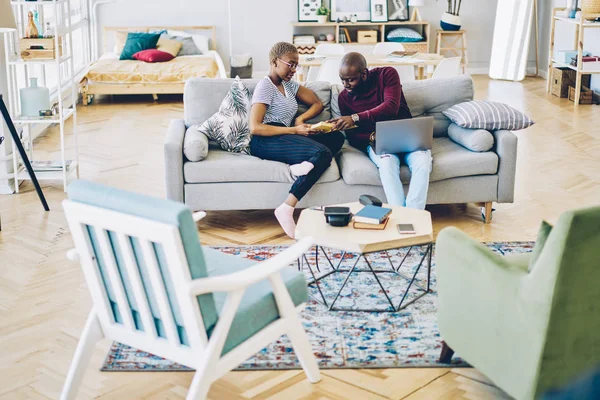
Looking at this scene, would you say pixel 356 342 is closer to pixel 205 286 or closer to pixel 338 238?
pixel 338 238

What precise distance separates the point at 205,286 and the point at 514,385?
45.8 inches

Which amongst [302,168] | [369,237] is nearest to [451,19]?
[302,168]

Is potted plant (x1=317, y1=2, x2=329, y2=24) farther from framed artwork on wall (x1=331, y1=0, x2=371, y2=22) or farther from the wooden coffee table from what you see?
the wooden coffee table

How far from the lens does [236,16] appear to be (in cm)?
1108

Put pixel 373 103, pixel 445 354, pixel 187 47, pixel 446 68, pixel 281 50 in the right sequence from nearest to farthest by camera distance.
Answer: pixel 445 354, pixel 281 50, pixel 373 103, pixel 446 68, pixel 187 47

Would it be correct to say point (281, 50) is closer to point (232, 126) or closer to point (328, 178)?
point (232, 126)

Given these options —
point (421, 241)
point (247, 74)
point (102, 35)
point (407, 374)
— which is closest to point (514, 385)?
point (407, 374)

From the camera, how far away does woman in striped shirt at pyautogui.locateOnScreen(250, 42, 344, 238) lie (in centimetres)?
500

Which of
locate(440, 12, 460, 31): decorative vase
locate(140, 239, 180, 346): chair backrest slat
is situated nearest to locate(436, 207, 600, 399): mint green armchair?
locate(140, 239, 180, 346): chair backrest slat

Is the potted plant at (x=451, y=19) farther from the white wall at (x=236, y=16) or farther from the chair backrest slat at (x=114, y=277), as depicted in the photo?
the chair backrest slat at (x=114, y=277)

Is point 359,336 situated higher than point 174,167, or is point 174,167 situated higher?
point 174,167

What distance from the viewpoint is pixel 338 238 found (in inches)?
152

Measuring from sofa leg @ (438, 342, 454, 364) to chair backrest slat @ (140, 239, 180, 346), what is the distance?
1178 millimetres

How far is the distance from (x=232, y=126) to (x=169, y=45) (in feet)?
17.8
